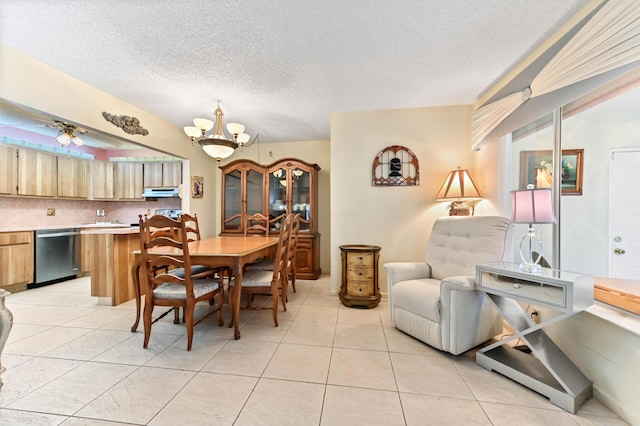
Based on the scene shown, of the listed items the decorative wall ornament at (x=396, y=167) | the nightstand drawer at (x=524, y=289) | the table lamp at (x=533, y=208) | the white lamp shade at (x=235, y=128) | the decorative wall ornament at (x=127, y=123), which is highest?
the decorative wall ornament at (x=127, y=123)

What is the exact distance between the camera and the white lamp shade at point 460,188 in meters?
2.56

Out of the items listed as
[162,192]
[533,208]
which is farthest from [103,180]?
[533,208]

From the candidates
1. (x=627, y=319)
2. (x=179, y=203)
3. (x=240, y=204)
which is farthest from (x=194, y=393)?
(x=179, y=203)

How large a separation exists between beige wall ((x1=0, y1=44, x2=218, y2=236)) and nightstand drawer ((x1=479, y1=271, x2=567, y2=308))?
3.78 m

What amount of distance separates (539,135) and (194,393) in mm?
3244

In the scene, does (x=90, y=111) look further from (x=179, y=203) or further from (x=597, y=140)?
(x=597, y=140)

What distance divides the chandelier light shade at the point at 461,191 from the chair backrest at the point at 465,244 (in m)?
0.35

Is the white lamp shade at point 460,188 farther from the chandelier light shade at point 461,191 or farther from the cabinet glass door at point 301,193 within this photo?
the cabinet glass door at point 301,193

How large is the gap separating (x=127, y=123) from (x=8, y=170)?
7.04ft

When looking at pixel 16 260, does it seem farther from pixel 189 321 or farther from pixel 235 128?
pixel 235 128

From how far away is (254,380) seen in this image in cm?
154

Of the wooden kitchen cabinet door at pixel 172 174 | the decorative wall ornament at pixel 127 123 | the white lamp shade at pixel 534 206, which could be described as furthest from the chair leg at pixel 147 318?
the wooden kitchen cabinet door at pixel 172 174

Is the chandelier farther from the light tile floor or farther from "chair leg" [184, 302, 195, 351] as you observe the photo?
the light tile floor

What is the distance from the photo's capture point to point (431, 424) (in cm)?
122
